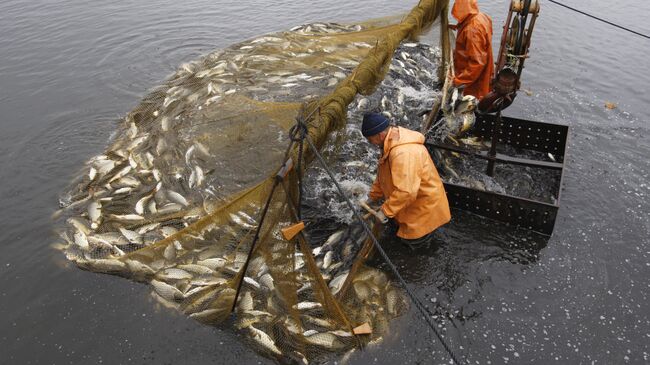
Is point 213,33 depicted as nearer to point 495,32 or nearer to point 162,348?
point 495,32

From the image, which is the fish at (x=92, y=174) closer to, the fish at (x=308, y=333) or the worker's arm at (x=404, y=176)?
the fish at (x=308, y=333)

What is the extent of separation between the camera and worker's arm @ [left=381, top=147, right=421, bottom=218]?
14.2 ft

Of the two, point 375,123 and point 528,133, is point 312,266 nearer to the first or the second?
point 375,123

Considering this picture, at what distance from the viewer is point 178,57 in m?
11.8

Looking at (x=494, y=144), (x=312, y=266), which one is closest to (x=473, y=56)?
(x=494, y=144)

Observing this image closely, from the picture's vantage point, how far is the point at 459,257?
18.4 ft

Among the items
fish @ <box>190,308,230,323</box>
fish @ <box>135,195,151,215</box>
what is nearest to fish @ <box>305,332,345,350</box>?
fish @ <box>190,308,230,323</box>

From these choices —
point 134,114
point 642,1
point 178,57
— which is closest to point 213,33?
point 178,57

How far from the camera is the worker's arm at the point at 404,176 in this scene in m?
4.32

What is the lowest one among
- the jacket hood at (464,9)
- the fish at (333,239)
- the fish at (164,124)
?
the fish at (333,239)

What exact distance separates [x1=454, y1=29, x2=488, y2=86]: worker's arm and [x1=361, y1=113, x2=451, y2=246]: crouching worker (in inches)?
118

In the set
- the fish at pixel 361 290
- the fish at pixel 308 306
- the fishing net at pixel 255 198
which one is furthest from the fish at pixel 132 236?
the fish at pixel 361 290

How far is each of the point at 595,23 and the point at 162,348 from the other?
15538 millimetres

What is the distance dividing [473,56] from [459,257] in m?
3.40
